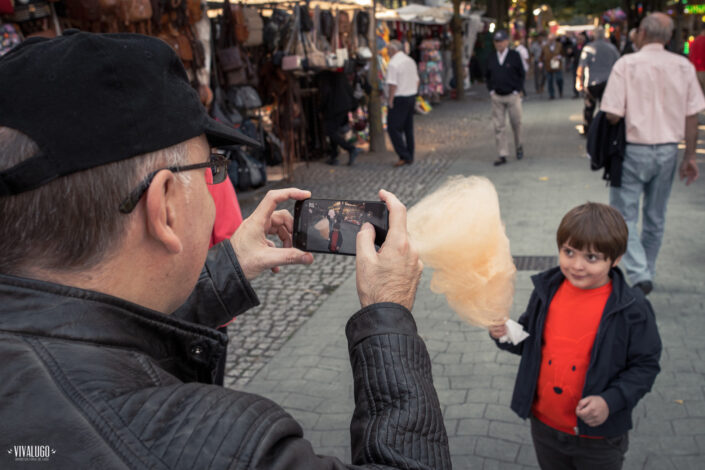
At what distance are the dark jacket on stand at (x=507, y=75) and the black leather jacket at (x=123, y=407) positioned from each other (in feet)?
34.5

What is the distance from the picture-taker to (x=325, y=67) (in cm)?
1057

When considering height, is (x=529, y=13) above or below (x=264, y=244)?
above

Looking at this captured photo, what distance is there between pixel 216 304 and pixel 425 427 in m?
0.95

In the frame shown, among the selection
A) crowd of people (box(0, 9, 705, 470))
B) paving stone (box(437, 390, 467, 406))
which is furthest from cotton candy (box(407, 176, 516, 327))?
paving stone (box(437, 390, 467, 406))

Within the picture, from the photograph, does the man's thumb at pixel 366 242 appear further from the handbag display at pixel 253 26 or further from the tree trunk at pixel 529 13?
the tree trunk at pixel 529 13

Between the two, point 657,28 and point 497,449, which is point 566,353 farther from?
point 657,28

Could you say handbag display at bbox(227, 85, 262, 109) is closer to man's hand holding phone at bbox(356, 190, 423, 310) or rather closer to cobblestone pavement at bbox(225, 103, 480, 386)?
cobblestone pavement at bbox(225, 103, 480, 386)

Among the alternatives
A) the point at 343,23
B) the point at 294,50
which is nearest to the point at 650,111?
the point at 294,50

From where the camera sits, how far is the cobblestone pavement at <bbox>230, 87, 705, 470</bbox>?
3.44 m

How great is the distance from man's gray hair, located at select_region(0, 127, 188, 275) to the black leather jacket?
76 mm

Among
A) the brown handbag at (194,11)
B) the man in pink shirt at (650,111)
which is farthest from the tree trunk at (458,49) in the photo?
the man in pink shirt at (650,111)

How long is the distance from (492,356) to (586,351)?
73.5 inches

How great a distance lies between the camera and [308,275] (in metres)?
6.54

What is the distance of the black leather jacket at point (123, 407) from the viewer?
0.95m
